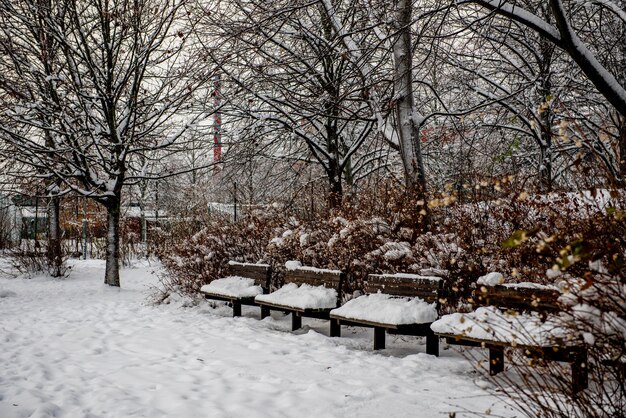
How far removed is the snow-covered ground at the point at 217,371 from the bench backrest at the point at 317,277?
63 centimetres

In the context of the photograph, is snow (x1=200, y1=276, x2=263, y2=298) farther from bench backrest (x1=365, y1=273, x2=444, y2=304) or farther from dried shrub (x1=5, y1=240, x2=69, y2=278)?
dried shrub (x1=5, y1=240, x2=69, y2=278)

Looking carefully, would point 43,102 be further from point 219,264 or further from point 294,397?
point 294,397

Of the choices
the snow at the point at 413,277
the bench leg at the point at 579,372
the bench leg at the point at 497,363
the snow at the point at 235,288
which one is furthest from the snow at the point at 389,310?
the snow at the point at 235,288

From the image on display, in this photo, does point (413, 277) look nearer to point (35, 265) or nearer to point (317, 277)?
point (317, 277)

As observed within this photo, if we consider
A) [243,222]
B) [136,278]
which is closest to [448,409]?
[243,222]

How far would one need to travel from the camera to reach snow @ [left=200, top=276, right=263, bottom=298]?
22.2 ft

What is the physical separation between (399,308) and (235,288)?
10.1ft

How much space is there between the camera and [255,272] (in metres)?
7.23

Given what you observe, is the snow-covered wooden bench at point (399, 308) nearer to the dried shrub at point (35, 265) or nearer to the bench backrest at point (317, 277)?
the bench backrest at point (317, 277)

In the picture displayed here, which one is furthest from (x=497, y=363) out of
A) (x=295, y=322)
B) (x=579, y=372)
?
(x=295, y=322)

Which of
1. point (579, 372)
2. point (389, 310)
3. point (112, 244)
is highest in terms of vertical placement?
point (112, 244)

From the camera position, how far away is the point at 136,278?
13148mm

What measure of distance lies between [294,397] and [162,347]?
2.43 metres

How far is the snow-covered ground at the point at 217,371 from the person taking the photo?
347cm
